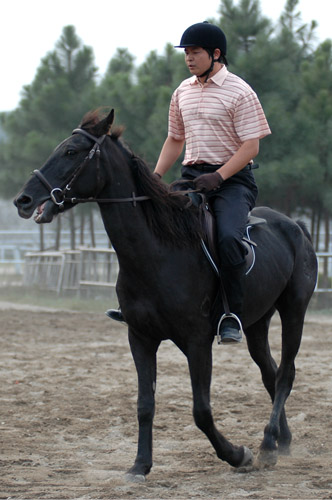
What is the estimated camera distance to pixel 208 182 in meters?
5.56

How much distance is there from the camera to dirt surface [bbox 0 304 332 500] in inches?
205

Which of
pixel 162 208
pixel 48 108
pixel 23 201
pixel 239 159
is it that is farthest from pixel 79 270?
pixel 23 201

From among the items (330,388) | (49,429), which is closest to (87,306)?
(330,388)

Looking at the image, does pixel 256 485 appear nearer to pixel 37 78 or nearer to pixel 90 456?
pixel 90 456

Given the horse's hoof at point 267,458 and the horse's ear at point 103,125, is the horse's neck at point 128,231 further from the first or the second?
the horse's hoof at point 267,458

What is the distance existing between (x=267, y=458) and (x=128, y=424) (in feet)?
5.31

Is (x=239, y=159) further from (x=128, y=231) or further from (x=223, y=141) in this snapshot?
(x=128, y=231)

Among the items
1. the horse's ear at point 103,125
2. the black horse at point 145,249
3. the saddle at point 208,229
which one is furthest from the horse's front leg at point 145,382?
the horse's ear at point 103,125

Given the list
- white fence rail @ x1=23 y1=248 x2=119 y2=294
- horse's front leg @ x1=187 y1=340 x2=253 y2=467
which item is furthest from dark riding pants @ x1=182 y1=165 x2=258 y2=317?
white fence rail @ x1=23 y1=248 x2=119 y2=294

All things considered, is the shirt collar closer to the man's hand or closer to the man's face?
the man's face

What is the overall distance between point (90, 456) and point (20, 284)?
56.2 ft

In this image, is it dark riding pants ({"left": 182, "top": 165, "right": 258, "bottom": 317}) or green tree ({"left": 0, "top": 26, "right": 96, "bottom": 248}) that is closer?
dark riding pants ({"left": 182, "top": 165, "right": 258, "bottom": 317})

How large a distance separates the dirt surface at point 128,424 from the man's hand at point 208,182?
6.69 feet

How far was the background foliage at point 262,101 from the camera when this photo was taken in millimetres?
16078
